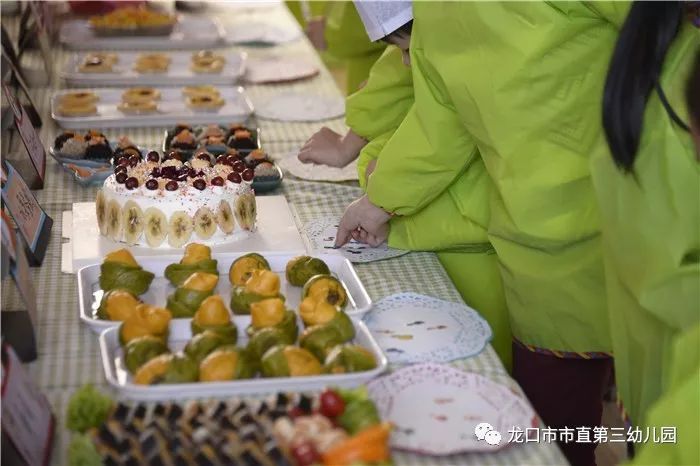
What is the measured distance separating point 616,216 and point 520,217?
0.23m

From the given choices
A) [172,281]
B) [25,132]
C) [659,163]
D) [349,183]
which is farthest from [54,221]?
[659,163]

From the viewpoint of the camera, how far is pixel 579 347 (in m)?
1.87

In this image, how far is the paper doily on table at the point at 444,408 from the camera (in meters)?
1.28

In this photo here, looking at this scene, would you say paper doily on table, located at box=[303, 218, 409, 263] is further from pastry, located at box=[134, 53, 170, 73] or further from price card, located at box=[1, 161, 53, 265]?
pastry, located at box=[134, 53, 170, 73]

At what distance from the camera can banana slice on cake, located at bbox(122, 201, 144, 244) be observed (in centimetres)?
191

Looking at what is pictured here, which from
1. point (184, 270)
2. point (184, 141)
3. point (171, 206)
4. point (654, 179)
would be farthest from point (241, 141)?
point (654, 179)

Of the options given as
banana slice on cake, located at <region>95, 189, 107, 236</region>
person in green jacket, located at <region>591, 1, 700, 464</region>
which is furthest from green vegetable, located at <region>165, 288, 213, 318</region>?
person in green jacket, located at <region>591, 1, 700, 464</region>

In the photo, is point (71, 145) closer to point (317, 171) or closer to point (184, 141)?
point (184, 141)

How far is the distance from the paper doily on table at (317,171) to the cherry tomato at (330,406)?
1.13 meters

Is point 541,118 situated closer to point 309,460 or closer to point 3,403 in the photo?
point 309,460

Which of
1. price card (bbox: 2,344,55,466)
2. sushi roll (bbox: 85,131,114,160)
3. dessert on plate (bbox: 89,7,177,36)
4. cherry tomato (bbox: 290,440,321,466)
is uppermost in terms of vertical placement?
cherry tomato (bbox: 290,440,321,466)

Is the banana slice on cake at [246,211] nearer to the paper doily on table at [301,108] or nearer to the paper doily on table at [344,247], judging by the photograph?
the paper doily on table at [344,247]

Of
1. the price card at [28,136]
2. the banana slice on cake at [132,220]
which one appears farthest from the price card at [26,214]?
the price card at [28,136]

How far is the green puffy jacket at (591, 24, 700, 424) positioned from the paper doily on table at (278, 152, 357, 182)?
87cm
